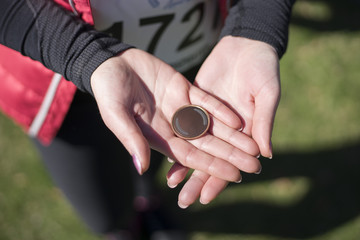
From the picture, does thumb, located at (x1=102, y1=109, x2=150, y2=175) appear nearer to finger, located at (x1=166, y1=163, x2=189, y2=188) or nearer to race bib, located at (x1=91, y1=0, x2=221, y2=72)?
finger, located at (x1=166, y1=163, x2=189, y2=188)

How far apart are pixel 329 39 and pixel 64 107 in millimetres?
3002

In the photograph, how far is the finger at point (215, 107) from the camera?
173cm

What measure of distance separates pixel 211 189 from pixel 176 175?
0.16 metres

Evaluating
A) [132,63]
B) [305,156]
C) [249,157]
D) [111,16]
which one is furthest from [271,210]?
[111,16]

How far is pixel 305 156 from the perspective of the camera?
3205mm

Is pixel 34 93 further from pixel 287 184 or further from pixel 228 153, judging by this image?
pixel 287 184

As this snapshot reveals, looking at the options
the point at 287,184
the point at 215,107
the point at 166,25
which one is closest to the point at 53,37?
the point at 166,25

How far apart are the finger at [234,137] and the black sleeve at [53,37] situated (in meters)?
0.59

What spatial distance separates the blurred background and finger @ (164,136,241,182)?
1.49 meters

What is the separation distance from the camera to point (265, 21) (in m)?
1.81

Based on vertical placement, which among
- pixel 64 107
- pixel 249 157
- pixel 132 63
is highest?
pixel 132 63

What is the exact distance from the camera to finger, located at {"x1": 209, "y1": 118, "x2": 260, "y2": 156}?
5.41 feet

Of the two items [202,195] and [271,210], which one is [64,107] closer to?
[202,195]

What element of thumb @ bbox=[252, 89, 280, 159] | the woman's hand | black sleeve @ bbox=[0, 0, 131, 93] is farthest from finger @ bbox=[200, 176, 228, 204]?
black sleeve @ bbox=[0, 0, 131, 93]
